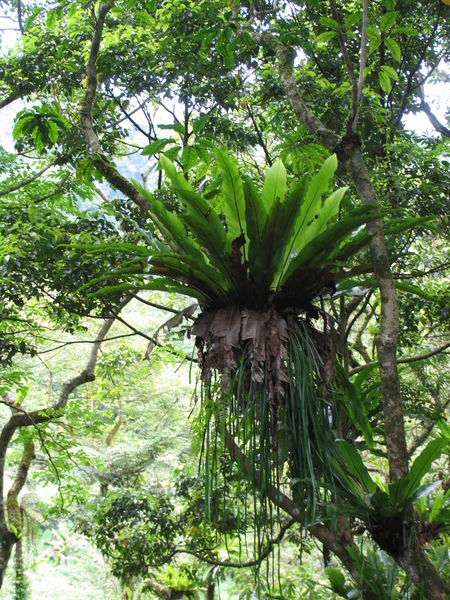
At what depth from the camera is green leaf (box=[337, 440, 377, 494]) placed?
1113 mm

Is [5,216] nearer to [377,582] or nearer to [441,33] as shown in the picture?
[377,582]

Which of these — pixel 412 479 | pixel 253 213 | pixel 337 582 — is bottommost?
pixel 337 582

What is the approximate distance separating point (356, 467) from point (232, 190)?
0.72 m

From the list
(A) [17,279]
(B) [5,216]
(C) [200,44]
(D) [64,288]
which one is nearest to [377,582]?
(D) [64,288]

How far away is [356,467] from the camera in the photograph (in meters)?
1.16

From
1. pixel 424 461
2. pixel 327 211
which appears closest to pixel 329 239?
pixel 327 211

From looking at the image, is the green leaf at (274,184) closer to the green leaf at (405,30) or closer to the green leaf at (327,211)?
the green leaf at (327,211)

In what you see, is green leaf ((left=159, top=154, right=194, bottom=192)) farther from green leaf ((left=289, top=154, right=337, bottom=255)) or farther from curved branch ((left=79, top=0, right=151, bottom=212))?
curved branch ((left=79, top=0, right=151, bottom=212))

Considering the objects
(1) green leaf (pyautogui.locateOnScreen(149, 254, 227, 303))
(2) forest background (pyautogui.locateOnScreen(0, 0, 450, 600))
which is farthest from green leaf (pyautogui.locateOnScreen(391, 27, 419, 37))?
(1) green leaf (pyautogui.locateOnScreen(149, 254, 227, 303))

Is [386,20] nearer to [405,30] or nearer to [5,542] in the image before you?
[405,30]

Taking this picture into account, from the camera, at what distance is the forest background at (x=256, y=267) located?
3.46 feet

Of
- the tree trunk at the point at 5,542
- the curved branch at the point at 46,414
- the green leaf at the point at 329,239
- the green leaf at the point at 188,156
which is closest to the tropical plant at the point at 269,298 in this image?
the green leaf at the point at 329,239

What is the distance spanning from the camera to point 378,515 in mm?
1107

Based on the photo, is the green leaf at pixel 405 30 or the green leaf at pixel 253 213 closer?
the green leaf at pixel 253 213
